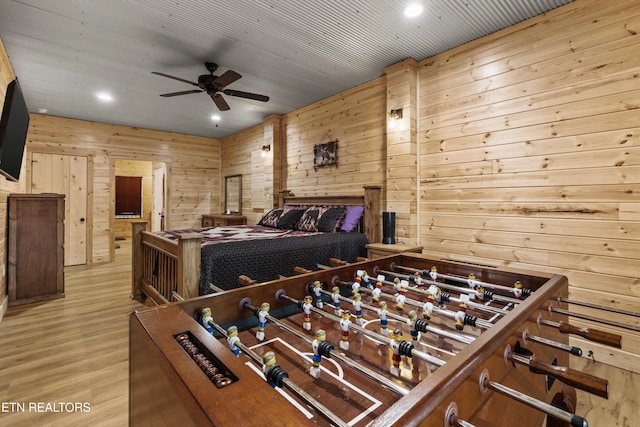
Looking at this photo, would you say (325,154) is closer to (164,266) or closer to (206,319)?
(164,266)

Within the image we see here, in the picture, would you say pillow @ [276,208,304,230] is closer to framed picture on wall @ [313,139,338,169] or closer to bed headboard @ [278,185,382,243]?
bed headboard @ [278,185,382,243]

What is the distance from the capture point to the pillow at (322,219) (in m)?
3.69

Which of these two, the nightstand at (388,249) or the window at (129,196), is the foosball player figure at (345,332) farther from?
the window at (129,196)

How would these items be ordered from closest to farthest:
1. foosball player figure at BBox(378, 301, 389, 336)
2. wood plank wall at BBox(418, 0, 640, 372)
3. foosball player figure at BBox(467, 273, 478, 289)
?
foosball player figure at BBox(378, 301, 389, 336) < foosball player figure at BBox(467, 273, 478, 289) < wood plank wall at BBox(418, 0, 640, 372)

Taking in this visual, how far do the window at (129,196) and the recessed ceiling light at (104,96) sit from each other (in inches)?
202

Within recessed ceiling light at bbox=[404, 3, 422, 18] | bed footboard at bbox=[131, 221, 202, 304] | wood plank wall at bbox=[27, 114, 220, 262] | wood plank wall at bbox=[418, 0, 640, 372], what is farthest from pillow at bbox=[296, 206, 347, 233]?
wood plank wall at bbox=[27, 114, 220, 262]

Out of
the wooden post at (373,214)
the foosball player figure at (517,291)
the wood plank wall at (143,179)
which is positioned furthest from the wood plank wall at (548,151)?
the wood plank wall at (143,179)

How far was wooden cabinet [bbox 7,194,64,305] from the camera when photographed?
3334mm

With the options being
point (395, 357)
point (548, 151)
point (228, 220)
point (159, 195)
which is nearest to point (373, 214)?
point (548, 151)

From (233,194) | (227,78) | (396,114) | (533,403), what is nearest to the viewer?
(533,403)

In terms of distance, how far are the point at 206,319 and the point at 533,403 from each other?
2.81ft

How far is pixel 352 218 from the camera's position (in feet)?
12.3

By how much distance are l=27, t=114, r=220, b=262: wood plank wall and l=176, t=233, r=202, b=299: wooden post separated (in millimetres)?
4639

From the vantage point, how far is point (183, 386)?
0.55 meters
